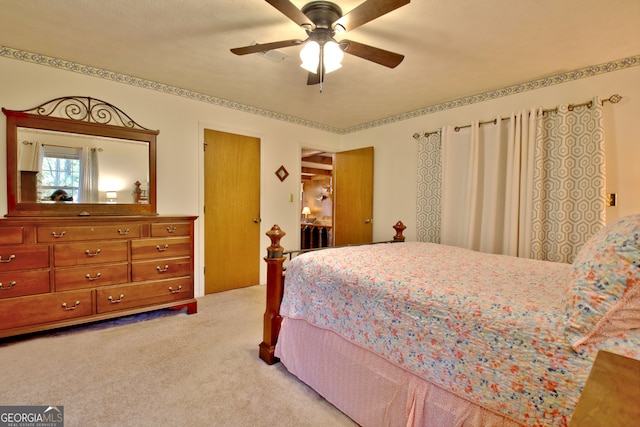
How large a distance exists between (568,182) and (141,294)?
4.02m

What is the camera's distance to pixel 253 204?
4047 mm

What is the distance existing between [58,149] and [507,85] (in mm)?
4364

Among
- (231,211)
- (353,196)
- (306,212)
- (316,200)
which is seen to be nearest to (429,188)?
(353,196)

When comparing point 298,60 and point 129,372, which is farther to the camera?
point 298,60

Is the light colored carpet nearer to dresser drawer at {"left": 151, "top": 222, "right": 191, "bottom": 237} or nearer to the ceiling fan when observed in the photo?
dresser drawer at {"left": 151, "top": 222, "right": 191, "bottom": 237}

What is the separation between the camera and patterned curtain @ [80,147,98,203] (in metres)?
2.83

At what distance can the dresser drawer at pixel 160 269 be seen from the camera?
2773 millimetres

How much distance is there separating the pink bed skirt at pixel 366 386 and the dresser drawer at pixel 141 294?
1454 millimetres

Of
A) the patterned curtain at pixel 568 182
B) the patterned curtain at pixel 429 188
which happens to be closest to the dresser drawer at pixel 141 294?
the patterned curtain at pixel 429 188

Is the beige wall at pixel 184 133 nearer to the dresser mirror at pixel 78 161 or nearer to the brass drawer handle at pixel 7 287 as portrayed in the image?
the dresser mirror at pixel 78 161

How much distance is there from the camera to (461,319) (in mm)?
1187

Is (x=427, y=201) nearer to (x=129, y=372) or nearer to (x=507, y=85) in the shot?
(x=507, y=85)

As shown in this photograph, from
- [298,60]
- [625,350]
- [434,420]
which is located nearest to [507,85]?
[298,60]

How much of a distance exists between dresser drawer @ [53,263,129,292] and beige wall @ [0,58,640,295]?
2.58 feet
